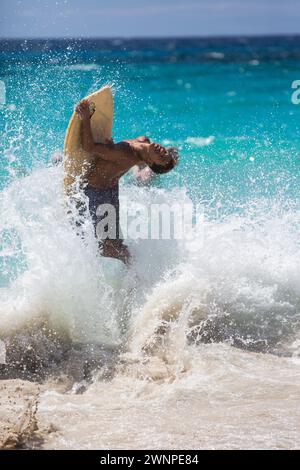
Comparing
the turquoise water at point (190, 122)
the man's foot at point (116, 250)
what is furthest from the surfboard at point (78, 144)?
the turquoise water at point (190, 122)

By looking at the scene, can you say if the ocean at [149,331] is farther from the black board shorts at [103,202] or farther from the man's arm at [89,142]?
the man's arm at [89,142]

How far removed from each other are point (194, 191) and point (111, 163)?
3.86 m

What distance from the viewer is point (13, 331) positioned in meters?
4.85

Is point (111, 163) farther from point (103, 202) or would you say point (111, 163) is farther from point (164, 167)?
point (164, 167)

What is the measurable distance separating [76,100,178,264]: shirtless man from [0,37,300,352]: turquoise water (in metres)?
0.29

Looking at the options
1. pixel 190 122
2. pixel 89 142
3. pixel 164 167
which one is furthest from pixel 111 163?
pixel 190 122

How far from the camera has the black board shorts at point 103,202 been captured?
5.39 m

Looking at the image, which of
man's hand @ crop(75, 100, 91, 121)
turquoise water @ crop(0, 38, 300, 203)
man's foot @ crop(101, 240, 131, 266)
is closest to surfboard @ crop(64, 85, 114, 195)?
man's hand @ crop(75, 100, 91, 121)

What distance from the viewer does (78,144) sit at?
211 inches

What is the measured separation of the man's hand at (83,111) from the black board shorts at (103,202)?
0.55 meters

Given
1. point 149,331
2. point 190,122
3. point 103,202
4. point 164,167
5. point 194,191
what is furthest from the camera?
point 190,122

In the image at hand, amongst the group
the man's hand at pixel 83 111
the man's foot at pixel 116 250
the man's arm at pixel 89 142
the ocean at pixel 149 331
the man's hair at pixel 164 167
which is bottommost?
the ocean at pixel 149 331

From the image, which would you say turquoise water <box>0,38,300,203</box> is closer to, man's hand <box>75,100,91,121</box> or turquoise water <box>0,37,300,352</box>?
turquoise water <box>0,37,300,352</box>
